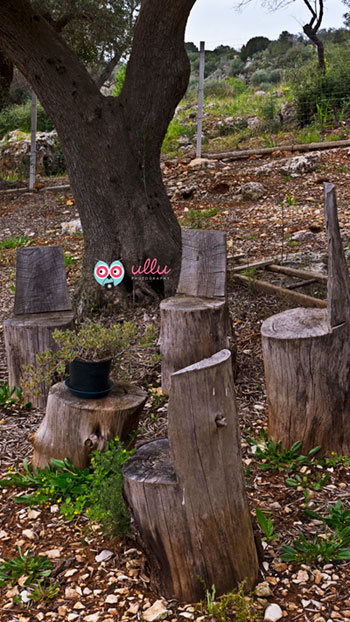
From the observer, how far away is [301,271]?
17.6 feet

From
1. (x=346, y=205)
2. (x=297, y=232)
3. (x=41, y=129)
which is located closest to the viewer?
(x=297, y=232)

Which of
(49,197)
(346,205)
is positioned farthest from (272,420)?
(49,197)

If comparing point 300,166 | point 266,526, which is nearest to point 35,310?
point 266,526

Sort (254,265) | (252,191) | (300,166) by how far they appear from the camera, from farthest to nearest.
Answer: (300,166) < (252,191) < (254,265)

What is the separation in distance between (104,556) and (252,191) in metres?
6.55

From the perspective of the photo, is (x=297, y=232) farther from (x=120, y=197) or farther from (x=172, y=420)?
(x=172, y=420)

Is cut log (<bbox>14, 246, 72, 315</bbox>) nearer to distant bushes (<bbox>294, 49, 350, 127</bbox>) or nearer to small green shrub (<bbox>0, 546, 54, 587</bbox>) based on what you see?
small green shrub (<bbox>0, 546, 54, 587</bbox>)

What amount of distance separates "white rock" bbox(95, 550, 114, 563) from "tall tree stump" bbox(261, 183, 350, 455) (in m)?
1.10

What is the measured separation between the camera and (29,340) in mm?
3781

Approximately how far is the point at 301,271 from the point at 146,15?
248 cm

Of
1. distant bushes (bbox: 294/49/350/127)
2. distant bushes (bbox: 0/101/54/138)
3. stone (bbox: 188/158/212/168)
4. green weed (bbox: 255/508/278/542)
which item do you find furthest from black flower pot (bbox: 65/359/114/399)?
distant bushes (bbox: 0/101/54/138)

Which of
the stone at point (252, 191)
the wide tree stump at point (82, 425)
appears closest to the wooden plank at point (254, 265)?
the stone at point (252, 191)

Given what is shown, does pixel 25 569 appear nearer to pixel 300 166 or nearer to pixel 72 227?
pixel 72 227

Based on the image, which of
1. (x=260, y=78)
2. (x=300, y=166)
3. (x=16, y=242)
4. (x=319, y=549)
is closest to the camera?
(x=319, y=549)
